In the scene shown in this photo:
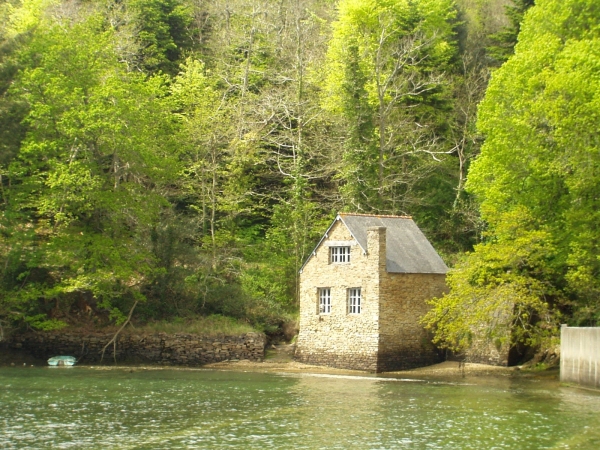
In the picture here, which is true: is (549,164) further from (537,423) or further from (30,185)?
(30,185)

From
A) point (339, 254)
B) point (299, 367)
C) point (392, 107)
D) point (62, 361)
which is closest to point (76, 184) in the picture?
point (62, 361)

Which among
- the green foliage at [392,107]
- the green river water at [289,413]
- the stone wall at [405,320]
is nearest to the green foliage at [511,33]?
the green foliage at [392,107]

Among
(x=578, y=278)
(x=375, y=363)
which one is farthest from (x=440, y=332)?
(x=578, y=278)

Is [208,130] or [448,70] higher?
[448,70]

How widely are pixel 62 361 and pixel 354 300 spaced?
14.1m

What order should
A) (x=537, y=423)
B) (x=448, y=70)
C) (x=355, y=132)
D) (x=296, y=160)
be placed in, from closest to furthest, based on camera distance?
1. (x=537, y=423)
2. (x=355, y=132)
3. (x=296, y=160)
4. (x=448, y=70)

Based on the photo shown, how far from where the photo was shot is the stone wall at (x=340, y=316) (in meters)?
36.1

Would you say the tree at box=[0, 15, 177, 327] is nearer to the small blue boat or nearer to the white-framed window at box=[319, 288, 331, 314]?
the small blue boat

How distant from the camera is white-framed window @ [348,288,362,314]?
3682 cm

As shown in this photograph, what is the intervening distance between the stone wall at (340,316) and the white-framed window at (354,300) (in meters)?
0.23

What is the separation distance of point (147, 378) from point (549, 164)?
1862 cm

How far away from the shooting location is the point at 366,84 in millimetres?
48250

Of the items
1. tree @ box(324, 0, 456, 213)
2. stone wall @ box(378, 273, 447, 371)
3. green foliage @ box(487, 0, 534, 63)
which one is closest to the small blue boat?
stone wall @ box(378, 273, 447, 371)

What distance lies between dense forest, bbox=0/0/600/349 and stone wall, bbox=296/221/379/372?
2.92m
